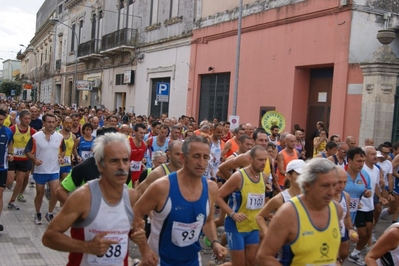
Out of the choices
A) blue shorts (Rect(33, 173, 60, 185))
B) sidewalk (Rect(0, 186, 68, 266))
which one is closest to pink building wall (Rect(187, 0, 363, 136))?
blue shorts (Rect(33, 173, 60, 185))

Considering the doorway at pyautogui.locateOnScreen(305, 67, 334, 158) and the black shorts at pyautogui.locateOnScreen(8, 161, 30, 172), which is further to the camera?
the doorway at pyautogui.locateOnScreen(305, 67, 334, 158)

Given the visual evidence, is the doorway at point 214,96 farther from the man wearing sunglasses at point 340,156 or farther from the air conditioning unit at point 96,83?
the air conditioning unit at point 96,83

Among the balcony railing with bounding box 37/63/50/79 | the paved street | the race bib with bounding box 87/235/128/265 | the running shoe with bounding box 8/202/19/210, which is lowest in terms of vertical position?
the paved street

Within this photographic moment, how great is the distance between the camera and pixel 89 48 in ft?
121

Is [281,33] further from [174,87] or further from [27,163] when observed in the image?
[27,163]

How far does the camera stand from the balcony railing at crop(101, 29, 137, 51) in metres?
29.3

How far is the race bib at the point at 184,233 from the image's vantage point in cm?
411

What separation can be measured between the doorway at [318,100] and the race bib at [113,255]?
12.6m

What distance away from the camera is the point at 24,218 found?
888 cm

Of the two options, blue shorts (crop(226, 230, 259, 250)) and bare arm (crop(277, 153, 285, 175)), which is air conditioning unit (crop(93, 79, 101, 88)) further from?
blue shorts (crop(226, 230, 259, 250))

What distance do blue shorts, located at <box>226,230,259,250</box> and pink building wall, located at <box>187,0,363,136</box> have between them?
8879 mm

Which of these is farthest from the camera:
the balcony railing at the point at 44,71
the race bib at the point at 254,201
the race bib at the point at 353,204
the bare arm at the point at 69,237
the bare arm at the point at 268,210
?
the balcony railing at the point at 44,71

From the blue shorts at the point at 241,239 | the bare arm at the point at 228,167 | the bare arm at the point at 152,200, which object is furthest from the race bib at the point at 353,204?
the bare arm at the point at 152,200

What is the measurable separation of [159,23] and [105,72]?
910 cm
